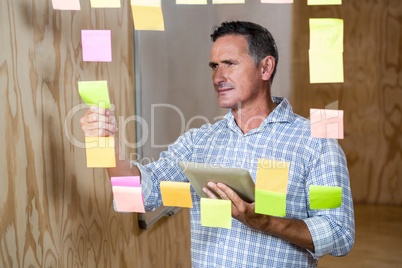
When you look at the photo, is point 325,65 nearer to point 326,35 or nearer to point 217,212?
point 326,35

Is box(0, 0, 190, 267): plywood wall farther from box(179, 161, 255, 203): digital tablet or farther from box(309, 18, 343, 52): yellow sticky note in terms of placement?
box(309, 18, 343, 52): yellow sticky note

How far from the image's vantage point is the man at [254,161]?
4.18 feet

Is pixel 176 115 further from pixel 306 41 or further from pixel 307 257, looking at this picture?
pixel 306 41

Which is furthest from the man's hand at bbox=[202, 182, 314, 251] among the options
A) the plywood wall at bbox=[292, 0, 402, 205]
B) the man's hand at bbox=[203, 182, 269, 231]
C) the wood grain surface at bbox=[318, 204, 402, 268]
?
the plywood wall at bbox=[292, 0, 402, 205]

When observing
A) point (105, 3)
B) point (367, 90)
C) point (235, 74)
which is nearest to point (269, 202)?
point (235, 74)

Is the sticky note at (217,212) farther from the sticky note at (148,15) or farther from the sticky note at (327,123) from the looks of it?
the sticky note at (148,15)

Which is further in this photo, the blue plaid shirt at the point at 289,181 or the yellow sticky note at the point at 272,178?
the blue plaid shirt at the point at 289,181

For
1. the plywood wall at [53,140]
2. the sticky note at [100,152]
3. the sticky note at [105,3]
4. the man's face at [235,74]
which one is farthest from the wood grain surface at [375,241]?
the sticky note at [105,3]

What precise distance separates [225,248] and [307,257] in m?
0.23

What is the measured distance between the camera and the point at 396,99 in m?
3.96

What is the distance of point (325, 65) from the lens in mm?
1150

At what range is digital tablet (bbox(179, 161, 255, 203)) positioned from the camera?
1.13 metres

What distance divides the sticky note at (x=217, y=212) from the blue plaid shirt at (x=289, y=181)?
0.21m

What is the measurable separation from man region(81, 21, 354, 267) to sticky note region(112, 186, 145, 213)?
51 mm
